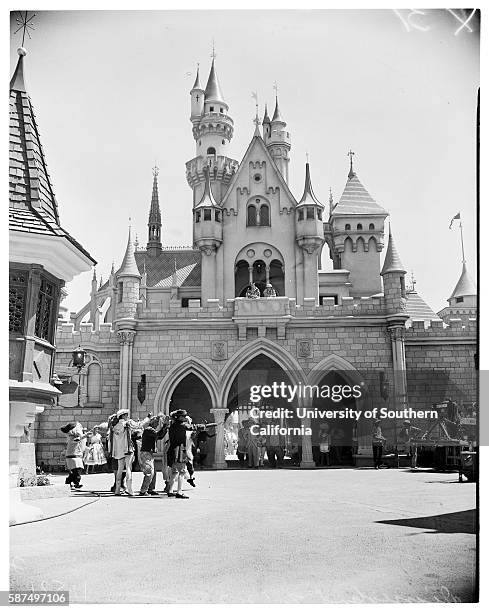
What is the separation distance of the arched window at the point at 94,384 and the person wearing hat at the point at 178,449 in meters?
3.61

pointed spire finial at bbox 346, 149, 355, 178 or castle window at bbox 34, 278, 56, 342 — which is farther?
pointed spire finial at bbox 346, 149, 355, 178

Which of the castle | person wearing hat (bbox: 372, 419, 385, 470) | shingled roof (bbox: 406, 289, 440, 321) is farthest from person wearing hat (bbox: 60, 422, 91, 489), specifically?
shingled roof (bbox: 406, 289, 440, 321)

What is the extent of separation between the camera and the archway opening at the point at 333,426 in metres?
5.94

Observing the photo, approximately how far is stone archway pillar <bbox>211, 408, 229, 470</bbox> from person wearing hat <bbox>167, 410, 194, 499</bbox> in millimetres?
1654

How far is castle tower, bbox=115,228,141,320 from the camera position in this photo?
33.0ft

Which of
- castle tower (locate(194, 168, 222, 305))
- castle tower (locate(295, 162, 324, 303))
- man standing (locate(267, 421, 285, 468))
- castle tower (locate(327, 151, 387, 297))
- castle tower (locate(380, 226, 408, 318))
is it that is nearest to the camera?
man standing (locate(267, 421, 285, 468))

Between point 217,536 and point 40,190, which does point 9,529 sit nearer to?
point 217,536

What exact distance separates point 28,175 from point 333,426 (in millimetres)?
3947

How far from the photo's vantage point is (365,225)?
1847cm

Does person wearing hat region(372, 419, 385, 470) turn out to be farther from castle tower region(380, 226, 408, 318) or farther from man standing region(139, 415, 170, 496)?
castle tower region(380, 226, 408, 318)

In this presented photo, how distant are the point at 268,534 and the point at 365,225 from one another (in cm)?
1435

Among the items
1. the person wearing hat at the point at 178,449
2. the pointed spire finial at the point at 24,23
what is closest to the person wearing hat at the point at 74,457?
the person wearing hat at the point at 178,449

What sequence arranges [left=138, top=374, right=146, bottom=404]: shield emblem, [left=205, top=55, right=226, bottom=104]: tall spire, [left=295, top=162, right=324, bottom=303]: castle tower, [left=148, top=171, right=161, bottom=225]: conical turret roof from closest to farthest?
1. [left=205, top=55, right=226, bottom=104]: tall spire
2. [left=148, top=171, right=161, bottom=225]: conical turret roof
3. [left=138, top=374, right=146, bottom=404]: shield emblem
4. [left=295, top=162, right=324, bottom=303]: castle tower
